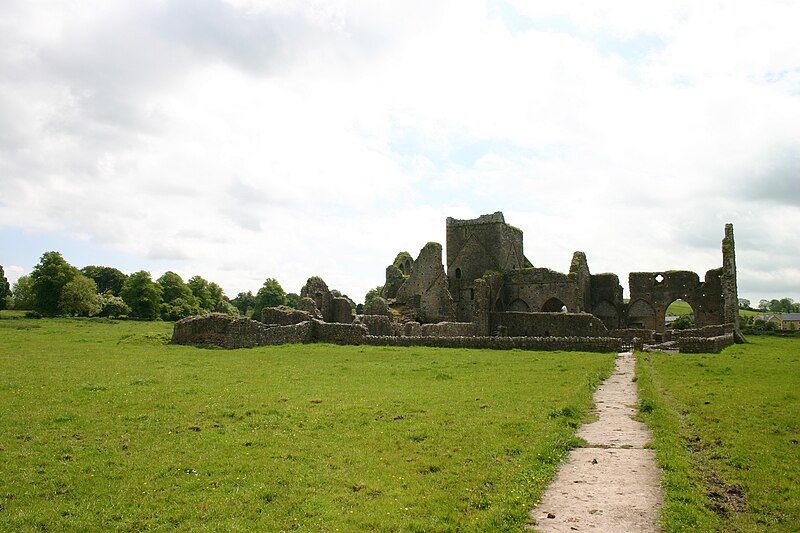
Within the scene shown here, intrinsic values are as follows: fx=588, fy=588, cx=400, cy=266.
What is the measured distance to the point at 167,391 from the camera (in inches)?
667

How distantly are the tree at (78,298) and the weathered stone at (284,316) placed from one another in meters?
40.5

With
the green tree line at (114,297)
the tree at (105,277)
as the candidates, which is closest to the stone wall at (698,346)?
the green tree line at (114,297)

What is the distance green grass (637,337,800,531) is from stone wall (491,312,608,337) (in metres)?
20.1

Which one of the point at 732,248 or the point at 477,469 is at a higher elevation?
the point at 732,248

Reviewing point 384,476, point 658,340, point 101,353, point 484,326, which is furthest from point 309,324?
point 384,476

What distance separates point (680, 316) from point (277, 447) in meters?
90.1

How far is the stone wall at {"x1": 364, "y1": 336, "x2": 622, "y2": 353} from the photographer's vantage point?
111 feet

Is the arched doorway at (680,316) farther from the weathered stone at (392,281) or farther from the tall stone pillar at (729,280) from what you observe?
the weathered stone at (392,281)

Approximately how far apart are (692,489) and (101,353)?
25884 mm

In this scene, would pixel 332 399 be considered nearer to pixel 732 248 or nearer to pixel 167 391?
pixel 167 391

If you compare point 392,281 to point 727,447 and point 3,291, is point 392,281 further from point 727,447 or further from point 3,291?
point 3,291

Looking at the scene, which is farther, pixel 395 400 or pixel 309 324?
pixel 309 324

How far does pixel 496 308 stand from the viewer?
5803cm

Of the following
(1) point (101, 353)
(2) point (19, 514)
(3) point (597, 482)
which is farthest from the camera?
(1) point (101, 353)
